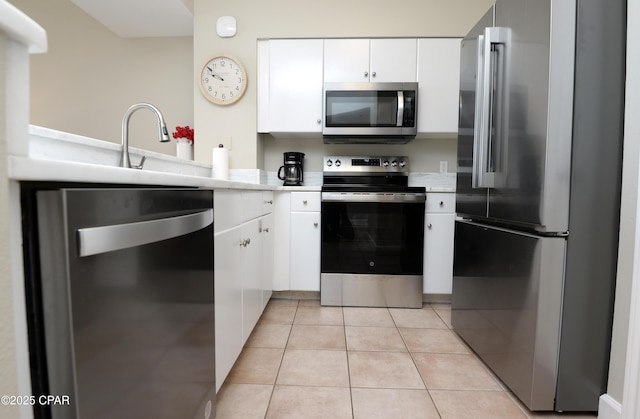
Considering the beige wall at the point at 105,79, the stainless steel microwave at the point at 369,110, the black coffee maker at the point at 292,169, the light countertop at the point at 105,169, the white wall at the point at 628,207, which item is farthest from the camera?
the beige wall at the point at 105,79

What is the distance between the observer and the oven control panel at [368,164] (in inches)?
108

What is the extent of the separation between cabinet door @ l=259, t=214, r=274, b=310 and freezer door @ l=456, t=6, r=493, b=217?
120 centimetres

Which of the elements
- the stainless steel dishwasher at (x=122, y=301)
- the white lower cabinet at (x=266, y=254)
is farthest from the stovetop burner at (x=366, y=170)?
the stainless steel dishwasher at (x=122, y=301)

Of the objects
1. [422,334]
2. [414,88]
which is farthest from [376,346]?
[414,88]

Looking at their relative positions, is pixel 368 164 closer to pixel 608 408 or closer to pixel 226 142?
pixel 226 142

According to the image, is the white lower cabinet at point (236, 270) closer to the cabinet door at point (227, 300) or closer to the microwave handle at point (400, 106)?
the cabinet door at point (227, 300)

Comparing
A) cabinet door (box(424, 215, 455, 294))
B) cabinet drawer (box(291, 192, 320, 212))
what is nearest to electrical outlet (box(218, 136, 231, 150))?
cabinet drawer (box(291, 192, 320, 212))

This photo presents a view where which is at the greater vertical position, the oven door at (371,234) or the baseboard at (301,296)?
the oven door at (371,234)

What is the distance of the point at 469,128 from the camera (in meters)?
1.68

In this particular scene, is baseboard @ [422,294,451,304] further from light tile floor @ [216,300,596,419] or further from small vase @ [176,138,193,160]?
small vase @ [176,138,193,160]

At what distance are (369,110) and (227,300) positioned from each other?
1787 mm

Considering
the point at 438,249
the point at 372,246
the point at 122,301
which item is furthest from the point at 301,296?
the point at 122,301

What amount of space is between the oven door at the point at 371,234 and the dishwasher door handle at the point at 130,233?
5.28 feet

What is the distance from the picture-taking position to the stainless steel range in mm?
2338
